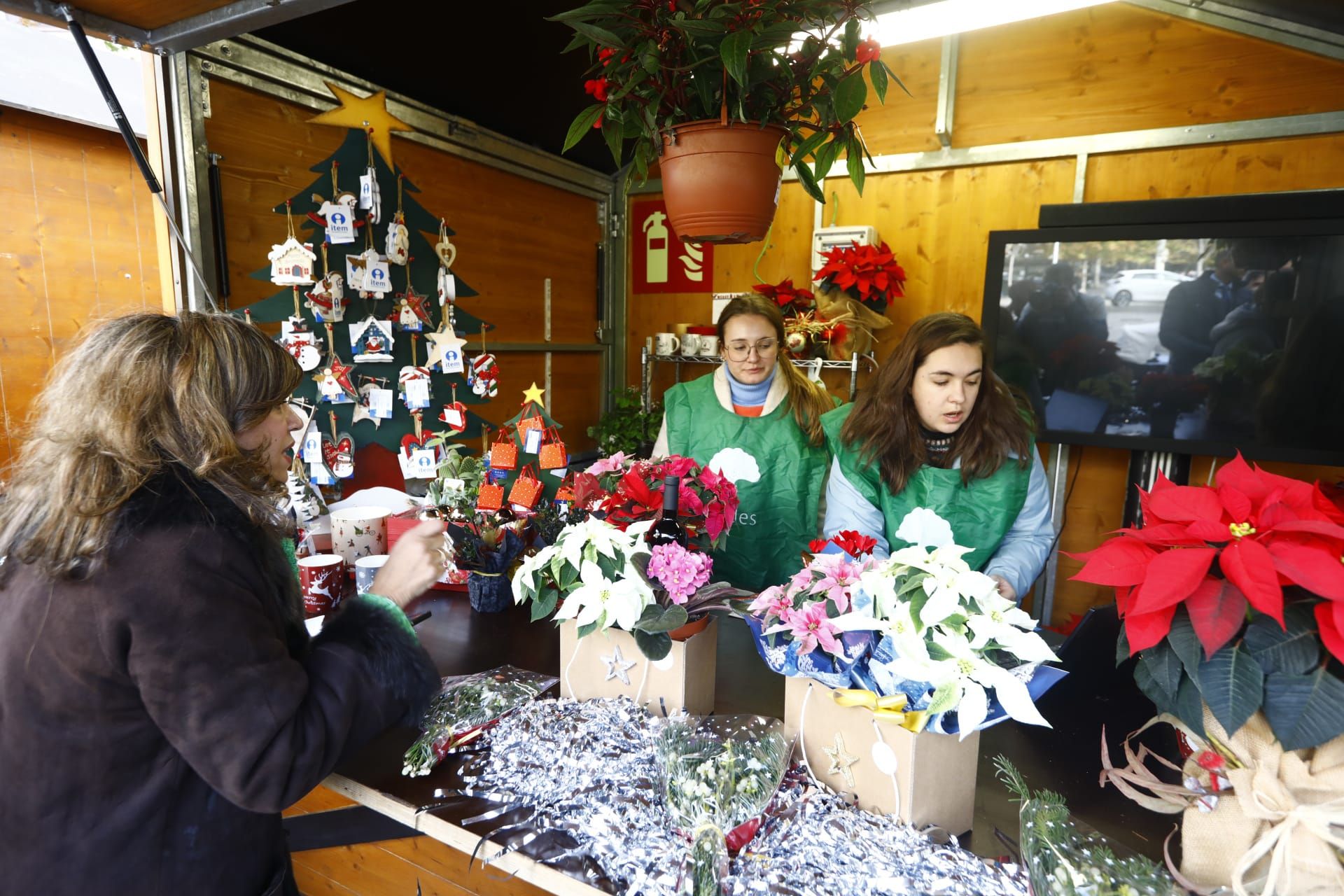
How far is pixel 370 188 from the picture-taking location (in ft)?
8.30

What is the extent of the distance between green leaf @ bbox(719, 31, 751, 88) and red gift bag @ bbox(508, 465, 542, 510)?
34.3 inches

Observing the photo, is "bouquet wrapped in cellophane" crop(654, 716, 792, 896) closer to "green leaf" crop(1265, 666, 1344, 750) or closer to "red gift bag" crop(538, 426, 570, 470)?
"green leaf" crop(1265, 666, 1344, 750)

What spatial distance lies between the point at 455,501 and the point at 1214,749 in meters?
1.35

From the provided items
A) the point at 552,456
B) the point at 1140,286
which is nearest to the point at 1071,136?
the point at 1140,286

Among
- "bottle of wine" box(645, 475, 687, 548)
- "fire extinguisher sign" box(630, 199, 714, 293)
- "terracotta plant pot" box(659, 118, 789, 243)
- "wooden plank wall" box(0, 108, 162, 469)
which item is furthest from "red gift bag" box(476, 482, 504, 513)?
"fire extinguisher sign" box(630, 199, 714, 293)

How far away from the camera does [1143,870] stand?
0.67m

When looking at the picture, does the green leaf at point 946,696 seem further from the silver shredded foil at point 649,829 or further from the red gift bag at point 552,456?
the red gift bag at point 552,456

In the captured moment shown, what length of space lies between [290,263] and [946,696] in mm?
2322

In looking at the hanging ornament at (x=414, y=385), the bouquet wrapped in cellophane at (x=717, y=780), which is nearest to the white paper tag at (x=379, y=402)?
the hanging ornament at (x=414, y=385)

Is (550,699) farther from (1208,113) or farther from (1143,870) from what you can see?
(1208,113)

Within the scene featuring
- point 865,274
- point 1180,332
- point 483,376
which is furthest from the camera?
point 865,274

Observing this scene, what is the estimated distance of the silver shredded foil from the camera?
0.74m

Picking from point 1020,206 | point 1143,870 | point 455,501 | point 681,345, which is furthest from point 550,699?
point 1020,206

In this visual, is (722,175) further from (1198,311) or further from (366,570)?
(1198,311)
